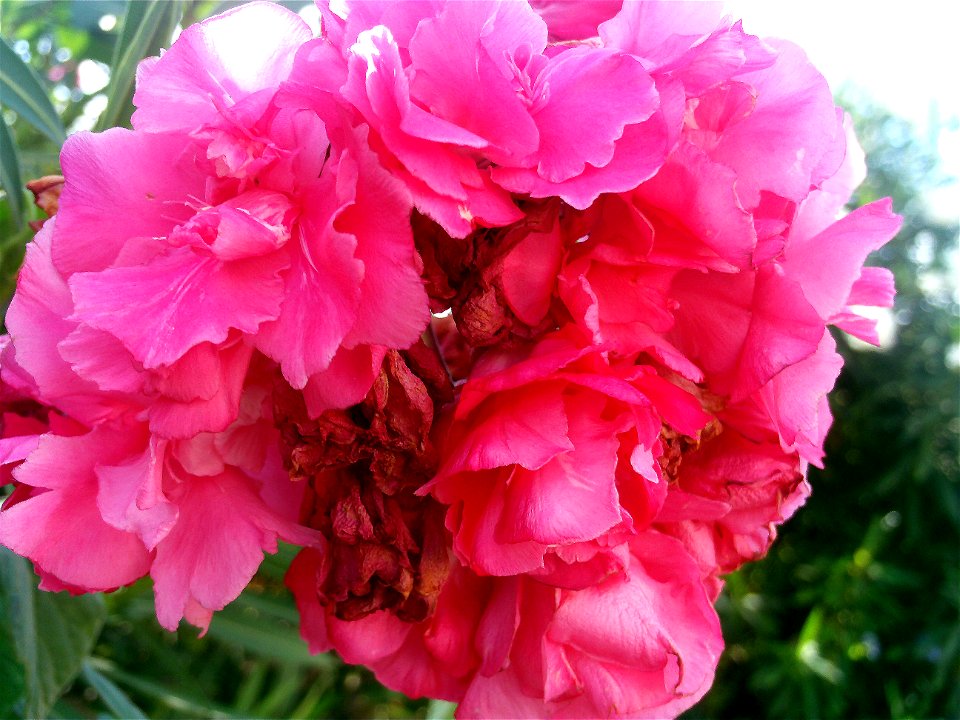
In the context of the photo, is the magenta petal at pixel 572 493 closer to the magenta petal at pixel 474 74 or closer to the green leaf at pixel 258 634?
the magenta petal at pixel 474 74

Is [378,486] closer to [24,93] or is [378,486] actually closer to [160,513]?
[160,513]

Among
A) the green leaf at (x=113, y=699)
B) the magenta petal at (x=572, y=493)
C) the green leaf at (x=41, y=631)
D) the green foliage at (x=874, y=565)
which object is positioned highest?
the magenta petal at (x=572, y=493)

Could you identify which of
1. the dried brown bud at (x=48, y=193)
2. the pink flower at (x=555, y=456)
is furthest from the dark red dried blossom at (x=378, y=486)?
the dried brown bud at (x=48, y=193)

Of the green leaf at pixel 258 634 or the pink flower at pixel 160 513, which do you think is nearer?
the pink flower at pixel 160 513

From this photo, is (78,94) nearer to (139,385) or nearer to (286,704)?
(139,385)

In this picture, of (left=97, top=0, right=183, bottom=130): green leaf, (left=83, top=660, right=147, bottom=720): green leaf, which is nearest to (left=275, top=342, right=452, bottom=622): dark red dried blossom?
(left=97, top=0, right=183, bottom=130): green leaf

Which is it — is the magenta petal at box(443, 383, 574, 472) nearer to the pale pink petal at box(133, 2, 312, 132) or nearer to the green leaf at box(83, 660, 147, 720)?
the pale pink petal at box(133, 2, 312, 132)

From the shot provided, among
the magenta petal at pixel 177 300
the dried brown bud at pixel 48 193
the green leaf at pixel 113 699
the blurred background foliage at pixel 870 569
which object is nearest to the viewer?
the magenta petal at pixel 177 300
